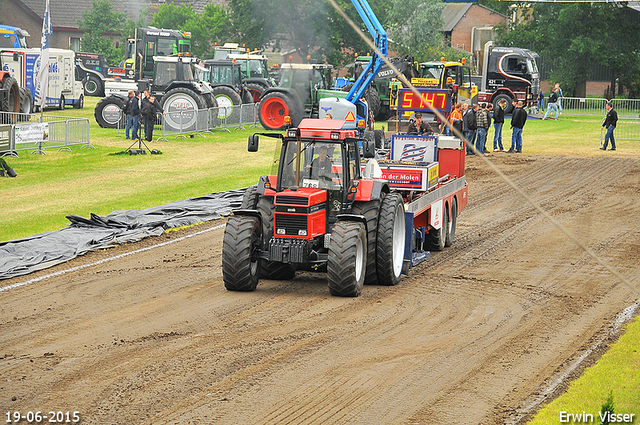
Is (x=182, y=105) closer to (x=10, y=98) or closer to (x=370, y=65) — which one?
(x=10, y=98)

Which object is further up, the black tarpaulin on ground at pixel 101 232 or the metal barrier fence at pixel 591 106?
the metal barrier fence at pixel 591 106

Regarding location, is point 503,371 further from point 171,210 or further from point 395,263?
point 171,210

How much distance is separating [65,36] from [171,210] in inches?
2314

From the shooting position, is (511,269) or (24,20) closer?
(511,269)

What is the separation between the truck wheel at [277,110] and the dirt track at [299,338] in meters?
18.4

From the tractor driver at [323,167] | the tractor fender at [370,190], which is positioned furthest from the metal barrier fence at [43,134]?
the tractor fender at [370,190]

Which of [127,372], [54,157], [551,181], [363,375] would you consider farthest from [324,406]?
[54,157]

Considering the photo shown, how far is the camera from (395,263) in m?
11.3

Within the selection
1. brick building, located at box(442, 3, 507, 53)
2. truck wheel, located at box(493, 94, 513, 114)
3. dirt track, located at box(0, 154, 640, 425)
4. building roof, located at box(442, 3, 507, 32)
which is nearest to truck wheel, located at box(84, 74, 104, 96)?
truck wheel, located at box(493, 94, 513, 114)

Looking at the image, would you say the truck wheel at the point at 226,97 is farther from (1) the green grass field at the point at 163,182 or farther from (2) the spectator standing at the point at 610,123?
(2) the spectator standing at the point at 610,123

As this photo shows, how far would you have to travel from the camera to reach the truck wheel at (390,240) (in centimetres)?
1083

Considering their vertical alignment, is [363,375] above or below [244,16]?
below

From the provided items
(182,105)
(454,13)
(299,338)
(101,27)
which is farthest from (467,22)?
(299,338)

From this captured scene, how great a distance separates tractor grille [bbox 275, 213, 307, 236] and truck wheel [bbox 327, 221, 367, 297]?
0.40 m
